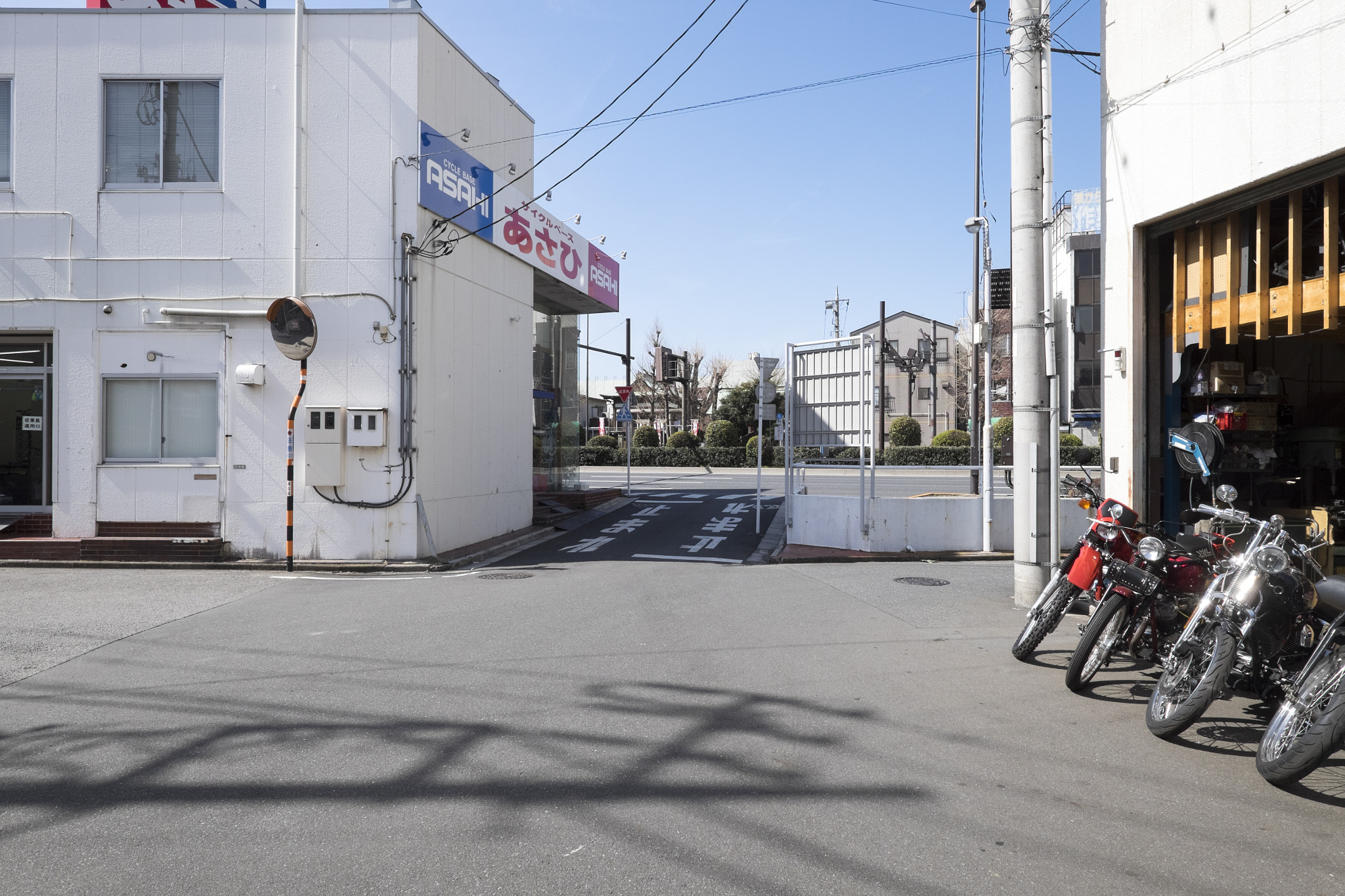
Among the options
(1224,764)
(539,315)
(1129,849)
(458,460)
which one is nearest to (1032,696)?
(1224,764)

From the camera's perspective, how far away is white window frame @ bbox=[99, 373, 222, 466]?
12055 millimetres

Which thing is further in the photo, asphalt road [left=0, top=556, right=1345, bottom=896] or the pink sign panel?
the pink sign panel

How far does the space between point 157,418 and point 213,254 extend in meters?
2.45

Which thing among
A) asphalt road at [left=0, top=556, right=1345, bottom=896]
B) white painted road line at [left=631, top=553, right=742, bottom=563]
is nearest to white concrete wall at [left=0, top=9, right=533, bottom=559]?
white painted road line at [left=631, top=553, right=742, bottom=563]

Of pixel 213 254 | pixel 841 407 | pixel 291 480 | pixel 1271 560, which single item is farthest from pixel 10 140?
pixel 1271 560

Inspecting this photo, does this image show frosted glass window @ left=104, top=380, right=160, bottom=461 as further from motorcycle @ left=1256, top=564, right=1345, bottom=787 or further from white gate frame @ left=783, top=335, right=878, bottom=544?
motorcycle @ left=1256, top=564, right=1345, bottom=787

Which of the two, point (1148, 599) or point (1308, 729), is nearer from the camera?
point (1308, 729)

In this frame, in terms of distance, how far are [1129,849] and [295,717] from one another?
439cm

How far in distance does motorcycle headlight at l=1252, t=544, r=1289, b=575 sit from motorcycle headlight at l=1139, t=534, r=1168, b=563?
2.48 feet

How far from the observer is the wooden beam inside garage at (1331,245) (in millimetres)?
6297

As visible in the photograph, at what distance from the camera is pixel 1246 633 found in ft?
14.9

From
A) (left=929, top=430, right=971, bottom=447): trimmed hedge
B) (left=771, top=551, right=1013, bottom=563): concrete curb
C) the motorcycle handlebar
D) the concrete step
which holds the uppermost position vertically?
(left=929, top=430, right=971, bottom=447): trimmed hedge

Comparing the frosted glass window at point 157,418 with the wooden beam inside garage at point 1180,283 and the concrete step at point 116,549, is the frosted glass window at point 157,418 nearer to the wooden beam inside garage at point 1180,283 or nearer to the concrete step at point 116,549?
the concrete step at point 116,549

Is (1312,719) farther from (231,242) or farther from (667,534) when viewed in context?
(231,242)
